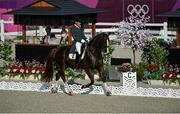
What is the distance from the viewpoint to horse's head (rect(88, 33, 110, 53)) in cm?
1373

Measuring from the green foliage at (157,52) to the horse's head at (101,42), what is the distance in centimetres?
336

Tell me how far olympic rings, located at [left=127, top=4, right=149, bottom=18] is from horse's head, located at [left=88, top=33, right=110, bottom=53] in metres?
17.7

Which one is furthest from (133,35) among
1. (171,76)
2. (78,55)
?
(78,55)

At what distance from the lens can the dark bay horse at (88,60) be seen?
13.9 metres

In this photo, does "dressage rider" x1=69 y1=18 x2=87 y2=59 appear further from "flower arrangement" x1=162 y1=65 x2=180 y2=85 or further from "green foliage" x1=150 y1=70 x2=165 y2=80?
"flower arrangement" x1=162 y1=65 x2=180 y2=85

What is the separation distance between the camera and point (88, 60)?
46.1ft

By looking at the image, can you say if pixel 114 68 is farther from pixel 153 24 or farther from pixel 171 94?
pixel 153 24

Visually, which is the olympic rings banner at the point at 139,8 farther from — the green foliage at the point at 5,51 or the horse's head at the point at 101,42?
the horse's head at the point at 101,42

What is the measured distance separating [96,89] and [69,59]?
1261mm

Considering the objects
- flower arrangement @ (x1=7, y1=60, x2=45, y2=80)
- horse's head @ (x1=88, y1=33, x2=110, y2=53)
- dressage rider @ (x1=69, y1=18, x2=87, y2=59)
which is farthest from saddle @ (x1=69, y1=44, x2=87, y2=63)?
flower arrangement @ (x1=7, y1=60, x2=45, y2=80)

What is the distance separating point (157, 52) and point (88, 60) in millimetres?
3522

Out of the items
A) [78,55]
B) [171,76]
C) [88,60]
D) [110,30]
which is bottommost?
[171,76]

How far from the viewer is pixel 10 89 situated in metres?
15.5

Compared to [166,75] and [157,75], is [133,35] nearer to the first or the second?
[157,75]
